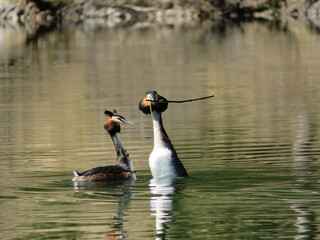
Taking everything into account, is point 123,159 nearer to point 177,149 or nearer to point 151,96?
point 151,96

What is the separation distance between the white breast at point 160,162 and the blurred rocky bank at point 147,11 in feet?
213

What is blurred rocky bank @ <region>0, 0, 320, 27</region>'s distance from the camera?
80812 mm

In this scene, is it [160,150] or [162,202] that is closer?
[162,202]

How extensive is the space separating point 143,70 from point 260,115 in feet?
52.9

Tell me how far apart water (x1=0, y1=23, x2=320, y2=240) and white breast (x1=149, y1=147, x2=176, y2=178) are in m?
0.18

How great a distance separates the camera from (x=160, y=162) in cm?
1302

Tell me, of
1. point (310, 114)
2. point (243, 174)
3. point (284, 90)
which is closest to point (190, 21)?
point (284, 90)

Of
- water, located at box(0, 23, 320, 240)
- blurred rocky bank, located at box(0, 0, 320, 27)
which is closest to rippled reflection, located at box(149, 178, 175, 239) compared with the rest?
water, located at box(0, 23, 320, 240)

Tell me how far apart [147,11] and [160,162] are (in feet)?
242

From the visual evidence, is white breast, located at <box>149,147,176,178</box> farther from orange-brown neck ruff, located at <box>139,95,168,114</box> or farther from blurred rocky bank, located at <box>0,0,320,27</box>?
blurred rocky bank, located at <box>0,0,320,27</box>

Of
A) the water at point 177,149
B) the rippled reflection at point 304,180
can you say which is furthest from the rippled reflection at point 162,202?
the rippled reflection at point 304,180

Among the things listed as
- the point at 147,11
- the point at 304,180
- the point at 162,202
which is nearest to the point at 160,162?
the point at 162,202

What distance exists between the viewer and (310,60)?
126ft

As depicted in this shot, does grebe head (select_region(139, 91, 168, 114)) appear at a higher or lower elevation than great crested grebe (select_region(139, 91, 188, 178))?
higher
